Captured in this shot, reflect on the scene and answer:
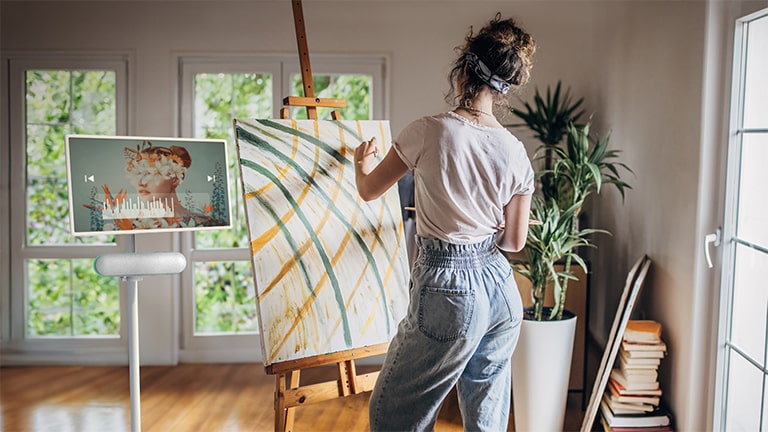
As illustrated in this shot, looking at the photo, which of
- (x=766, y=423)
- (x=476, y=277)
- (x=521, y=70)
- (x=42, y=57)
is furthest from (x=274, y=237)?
(x=42, y=57)

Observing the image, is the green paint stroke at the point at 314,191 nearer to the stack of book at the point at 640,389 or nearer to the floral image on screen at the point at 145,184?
the floral image on screen at the point at 145,184

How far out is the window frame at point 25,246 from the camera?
13.6 ft

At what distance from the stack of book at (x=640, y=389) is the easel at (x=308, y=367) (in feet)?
3.55

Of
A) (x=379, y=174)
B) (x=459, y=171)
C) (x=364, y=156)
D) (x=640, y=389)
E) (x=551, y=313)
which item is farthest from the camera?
(x=551, y=313)

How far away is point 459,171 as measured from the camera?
1808mm

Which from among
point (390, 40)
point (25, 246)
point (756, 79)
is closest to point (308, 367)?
point (756, 79)

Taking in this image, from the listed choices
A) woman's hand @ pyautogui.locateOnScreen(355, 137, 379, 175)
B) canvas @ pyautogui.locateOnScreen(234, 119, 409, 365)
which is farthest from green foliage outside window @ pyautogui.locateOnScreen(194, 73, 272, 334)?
woman's hand @ pyautogui.locateOnScreen(355, 137, 379, 175)

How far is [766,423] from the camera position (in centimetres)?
237

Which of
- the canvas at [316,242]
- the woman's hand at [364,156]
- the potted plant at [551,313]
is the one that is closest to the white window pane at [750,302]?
the potted plant at [551,313]

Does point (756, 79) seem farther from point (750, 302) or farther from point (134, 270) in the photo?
point (134, 270)

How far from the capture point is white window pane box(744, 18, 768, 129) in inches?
91.1

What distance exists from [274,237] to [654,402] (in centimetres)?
175

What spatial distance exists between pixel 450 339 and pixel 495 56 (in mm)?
777

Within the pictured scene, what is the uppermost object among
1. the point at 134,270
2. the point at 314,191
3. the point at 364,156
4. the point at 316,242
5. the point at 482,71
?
the point at 482,71
